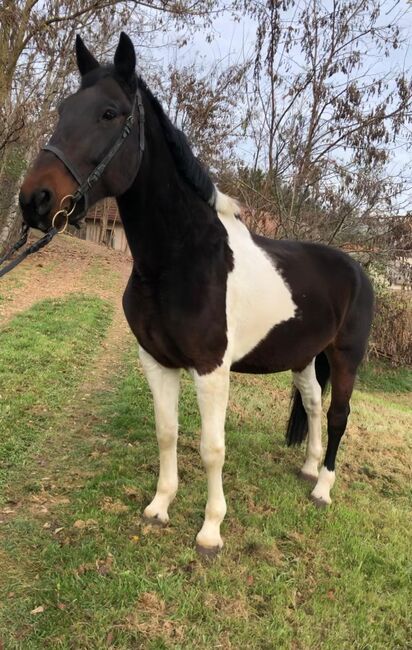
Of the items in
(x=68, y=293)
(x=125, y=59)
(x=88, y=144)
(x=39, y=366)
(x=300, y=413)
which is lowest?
(x=39, y=366)

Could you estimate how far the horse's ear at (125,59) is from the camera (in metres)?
2.32

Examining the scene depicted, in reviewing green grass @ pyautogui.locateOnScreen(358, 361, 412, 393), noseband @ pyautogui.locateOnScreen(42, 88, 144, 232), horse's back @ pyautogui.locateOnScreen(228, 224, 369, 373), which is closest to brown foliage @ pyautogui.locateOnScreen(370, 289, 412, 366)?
green grass @ pyautogui.locateOnScreen(358, 361, 412, 393)

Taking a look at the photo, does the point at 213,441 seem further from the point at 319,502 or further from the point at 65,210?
the point at 65,210

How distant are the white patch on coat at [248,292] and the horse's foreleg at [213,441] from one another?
222mm

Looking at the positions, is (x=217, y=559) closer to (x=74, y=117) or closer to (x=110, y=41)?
(x=74, y=117)

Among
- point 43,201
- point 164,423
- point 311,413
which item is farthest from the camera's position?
point 311,413

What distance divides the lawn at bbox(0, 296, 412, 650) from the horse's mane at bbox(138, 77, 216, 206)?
87.4 inches

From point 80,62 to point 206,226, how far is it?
3.60 ft

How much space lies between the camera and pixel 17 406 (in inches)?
194

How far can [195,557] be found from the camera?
299 cm

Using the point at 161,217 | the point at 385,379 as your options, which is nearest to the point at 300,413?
the point at 161,217

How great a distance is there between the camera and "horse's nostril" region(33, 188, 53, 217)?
208 cm

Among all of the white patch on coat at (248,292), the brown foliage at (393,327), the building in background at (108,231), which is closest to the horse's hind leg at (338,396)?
the white patch on coat at (248,292)

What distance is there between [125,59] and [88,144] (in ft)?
1.64
